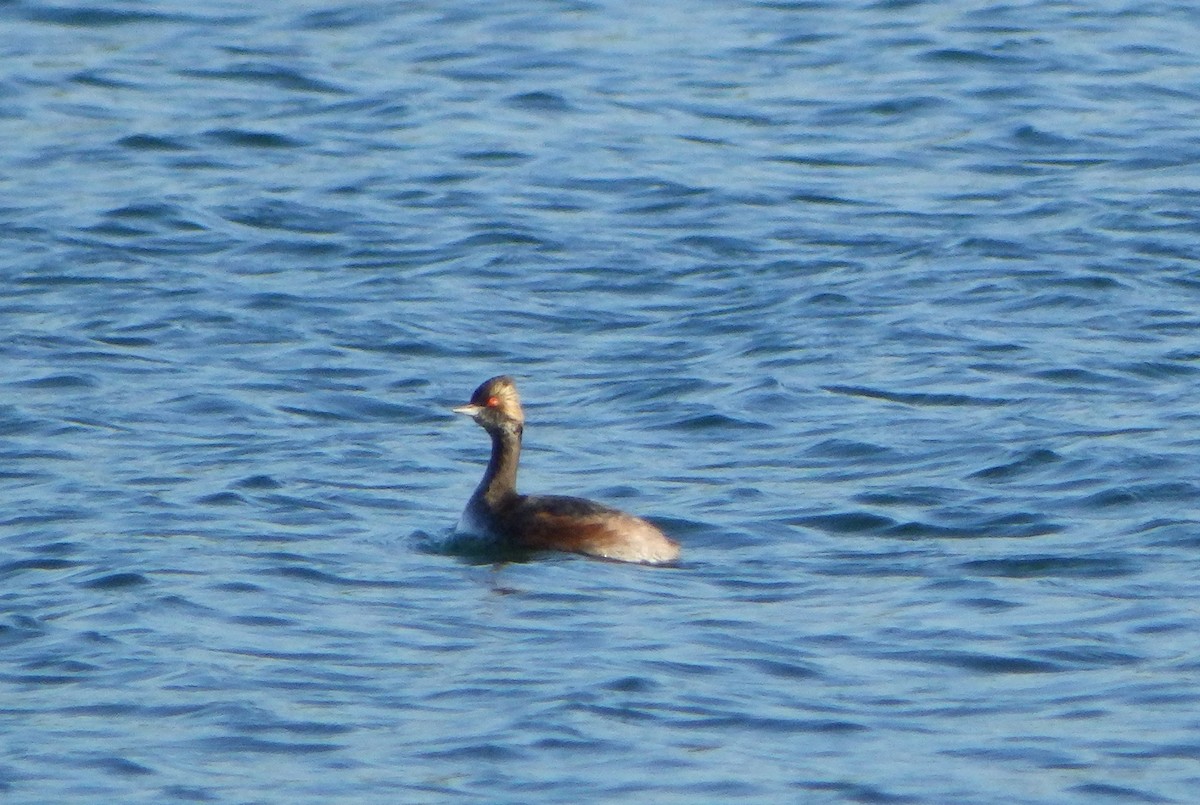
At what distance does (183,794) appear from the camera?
863 cm

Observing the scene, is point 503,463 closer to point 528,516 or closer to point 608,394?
point 528,516

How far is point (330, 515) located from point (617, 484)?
165cm

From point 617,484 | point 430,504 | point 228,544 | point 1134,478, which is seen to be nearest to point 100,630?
point 228,544

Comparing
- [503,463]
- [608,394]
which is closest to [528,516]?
[503,463]

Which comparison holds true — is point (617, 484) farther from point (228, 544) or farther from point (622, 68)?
point (622, 68)

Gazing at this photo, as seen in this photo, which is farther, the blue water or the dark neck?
the dark neck

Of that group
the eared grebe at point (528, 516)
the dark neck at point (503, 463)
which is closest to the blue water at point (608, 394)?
the eared grebe at point (528, 516)

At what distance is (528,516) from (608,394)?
318 centimetres

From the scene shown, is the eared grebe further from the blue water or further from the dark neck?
the blue water

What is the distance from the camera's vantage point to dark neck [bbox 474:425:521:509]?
492 inches

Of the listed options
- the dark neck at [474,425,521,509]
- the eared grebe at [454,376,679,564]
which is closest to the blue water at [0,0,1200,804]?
the eared grebe at [454,376,679,564]

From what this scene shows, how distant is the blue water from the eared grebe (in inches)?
6.2

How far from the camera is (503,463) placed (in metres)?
12.6

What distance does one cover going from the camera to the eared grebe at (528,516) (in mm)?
11703
